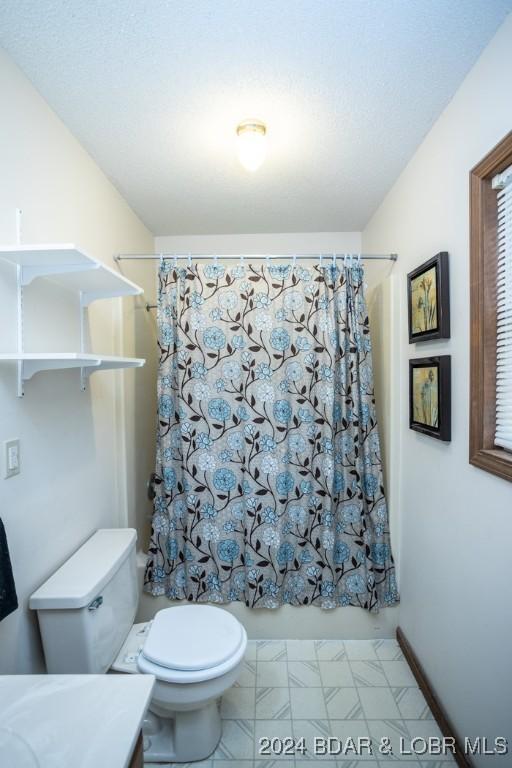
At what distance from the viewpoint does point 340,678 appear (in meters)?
1.70

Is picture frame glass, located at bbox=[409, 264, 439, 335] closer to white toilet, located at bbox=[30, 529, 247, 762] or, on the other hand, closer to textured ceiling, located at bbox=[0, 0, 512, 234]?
textured ceiling, located at bbox=[0, 0, 512, 234]

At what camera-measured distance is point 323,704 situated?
1562 mm

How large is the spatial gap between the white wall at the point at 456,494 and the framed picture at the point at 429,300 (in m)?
0.04

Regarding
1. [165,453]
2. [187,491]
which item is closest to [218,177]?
[165,453]

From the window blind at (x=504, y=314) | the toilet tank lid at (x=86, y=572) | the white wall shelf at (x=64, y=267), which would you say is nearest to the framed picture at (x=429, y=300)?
the window blind at (x=504, y=314)

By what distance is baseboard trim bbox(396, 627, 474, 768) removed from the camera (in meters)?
1.28

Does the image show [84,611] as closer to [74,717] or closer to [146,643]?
[146,643]

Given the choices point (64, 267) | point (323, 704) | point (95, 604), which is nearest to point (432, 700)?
point (323, 704)

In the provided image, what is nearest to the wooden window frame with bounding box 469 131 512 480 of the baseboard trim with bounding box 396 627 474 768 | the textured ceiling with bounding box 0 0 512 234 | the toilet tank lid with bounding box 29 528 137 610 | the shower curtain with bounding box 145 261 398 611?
the textured ceiling with bounding box 0 0 512 234

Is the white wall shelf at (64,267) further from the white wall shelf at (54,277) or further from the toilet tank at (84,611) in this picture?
the toilet tank at (84,611)

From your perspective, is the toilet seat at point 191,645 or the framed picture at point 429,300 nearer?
the toilet seat at point 191,645

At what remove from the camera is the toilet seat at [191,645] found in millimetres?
1239

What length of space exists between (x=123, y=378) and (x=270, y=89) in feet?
4.66

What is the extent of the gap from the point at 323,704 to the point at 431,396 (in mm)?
1412
